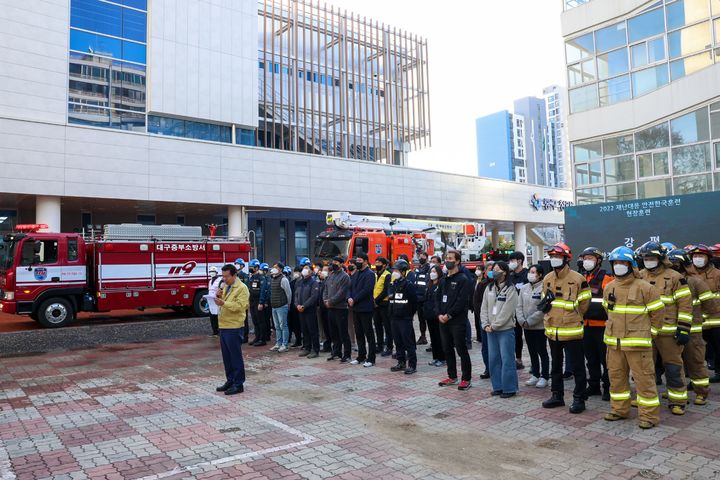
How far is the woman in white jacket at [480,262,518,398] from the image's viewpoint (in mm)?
6680

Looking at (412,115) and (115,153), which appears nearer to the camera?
(115,153)

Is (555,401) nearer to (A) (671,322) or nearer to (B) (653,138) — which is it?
(A) (671,322)

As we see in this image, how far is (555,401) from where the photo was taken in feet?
20.1

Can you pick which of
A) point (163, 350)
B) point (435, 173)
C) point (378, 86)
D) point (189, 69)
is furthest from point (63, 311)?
point (378, 86)

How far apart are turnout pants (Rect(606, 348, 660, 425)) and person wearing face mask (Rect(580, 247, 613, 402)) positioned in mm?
796

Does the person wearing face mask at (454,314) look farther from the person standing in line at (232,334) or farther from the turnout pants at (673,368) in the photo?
the person standing in line at (232,334)

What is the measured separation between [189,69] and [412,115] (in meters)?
22.4

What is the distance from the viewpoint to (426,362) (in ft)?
30.3

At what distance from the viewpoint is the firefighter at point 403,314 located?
27.2ft

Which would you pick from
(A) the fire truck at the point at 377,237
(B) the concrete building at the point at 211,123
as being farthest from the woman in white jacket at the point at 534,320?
(B) the concrete building at the point at 211,123

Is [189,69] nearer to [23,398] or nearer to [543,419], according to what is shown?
[23,398]

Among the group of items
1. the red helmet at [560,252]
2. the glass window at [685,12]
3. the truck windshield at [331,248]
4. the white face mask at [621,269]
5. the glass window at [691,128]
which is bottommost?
the white face mask at [621,269]

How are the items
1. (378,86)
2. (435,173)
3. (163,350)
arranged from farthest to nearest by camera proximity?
1. (378,86)
2. (435,173)
3. (163,350)

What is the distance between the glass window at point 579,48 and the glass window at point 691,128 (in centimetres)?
413
